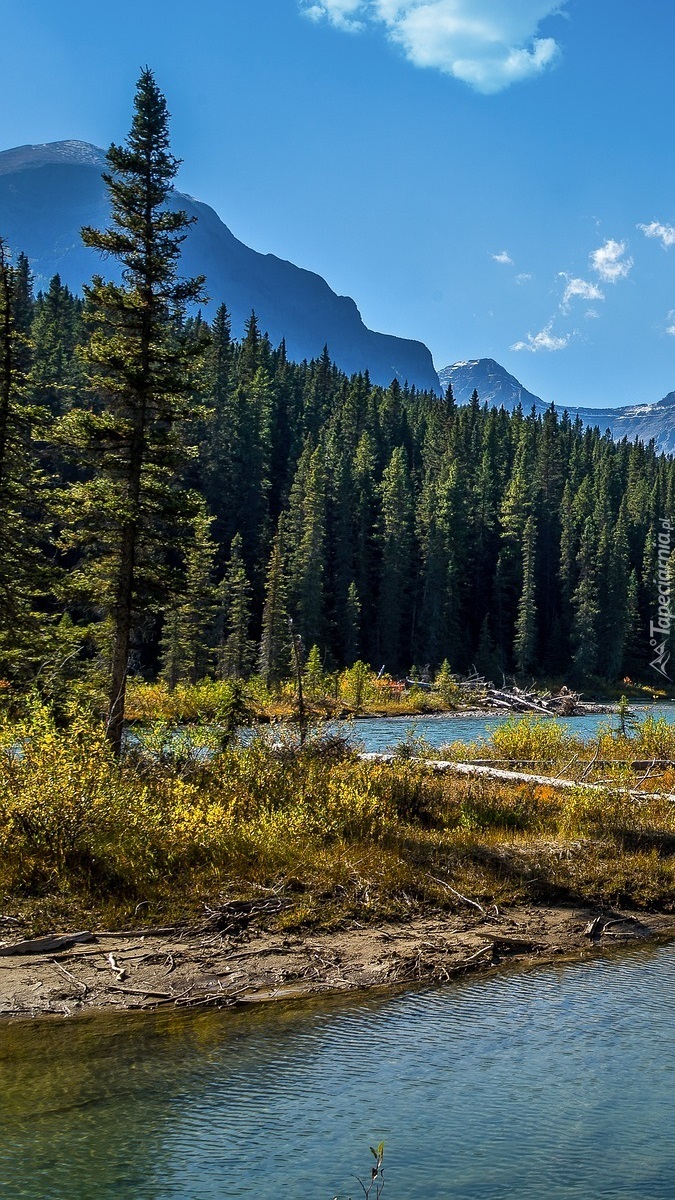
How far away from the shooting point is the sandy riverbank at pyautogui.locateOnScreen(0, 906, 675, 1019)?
8.71 m

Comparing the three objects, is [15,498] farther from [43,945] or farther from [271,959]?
[271,959]

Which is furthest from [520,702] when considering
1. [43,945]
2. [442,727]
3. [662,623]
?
[662,623]

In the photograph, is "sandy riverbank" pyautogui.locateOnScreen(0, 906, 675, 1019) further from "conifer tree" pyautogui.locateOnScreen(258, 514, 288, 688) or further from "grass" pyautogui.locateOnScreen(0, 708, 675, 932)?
"conifer tree" pyautogui.locateOnScreen(258, 514, 288, 688)

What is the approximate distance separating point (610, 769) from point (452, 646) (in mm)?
69597

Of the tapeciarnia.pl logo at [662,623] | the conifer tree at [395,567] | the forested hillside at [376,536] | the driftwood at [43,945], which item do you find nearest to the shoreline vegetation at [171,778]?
the driftwood at [43,945]

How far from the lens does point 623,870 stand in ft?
43.3

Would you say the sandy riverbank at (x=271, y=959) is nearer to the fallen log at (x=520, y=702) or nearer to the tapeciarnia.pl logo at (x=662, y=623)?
the fallen log at (x=520, y=702)

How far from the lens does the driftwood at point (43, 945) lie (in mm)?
9367

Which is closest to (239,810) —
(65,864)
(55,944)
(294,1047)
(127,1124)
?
(65,864)

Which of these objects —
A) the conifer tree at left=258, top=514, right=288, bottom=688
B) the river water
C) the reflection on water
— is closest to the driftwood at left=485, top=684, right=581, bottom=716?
the river water

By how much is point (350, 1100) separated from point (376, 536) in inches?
3309

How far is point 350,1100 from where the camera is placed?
6.78 m

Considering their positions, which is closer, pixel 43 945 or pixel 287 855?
pixel 43 945

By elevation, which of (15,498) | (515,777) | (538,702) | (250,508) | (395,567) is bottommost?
(538,702)
